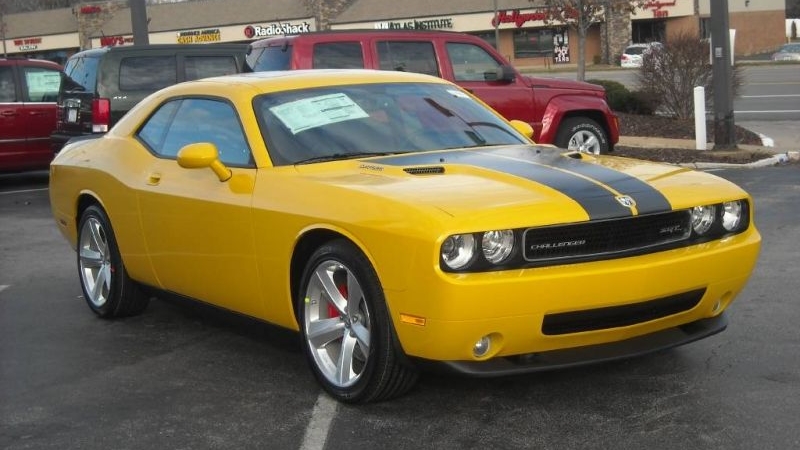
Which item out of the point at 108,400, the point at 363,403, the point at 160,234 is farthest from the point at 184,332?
the point at 363,403

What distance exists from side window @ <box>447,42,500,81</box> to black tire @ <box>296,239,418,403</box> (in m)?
8.12

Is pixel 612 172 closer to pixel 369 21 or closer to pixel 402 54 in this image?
pixel 402 54

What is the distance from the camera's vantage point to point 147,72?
14.4 metres

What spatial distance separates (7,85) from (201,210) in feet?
35.2

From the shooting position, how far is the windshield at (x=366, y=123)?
5.63 meters

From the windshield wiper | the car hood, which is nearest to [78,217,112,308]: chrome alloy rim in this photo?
the windshield wiper

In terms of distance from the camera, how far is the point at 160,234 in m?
6.17

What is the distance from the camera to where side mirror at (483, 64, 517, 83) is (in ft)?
42.2

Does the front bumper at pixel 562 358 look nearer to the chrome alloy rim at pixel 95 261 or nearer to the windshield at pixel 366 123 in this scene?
the windshield at pixel 366 123

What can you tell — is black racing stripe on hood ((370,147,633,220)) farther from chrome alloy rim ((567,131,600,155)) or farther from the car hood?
chrome alloy rim ((567,131,600,155))

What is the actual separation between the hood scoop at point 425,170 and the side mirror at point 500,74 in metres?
7.80

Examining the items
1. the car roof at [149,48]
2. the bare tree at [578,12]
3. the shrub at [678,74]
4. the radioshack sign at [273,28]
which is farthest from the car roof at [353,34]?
the radioshack sign at [273,28]

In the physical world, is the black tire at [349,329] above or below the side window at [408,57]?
below

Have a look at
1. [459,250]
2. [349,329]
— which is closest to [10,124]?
[349,329]
